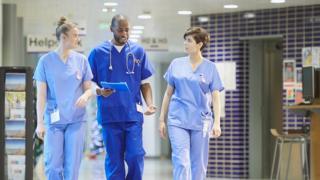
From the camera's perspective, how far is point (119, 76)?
552cm

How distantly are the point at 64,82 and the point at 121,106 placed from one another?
50 centimetres

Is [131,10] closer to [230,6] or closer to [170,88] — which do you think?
[230,6]

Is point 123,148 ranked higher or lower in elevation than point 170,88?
lower

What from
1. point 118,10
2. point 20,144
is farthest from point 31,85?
point 118,10

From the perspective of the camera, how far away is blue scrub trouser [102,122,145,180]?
17.9ft

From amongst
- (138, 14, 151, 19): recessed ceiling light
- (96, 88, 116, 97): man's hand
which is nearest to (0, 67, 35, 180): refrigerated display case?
(96, 88, 116, 97): man's hand

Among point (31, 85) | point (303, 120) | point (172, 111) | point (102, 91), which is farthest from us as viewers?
point (303, 120)

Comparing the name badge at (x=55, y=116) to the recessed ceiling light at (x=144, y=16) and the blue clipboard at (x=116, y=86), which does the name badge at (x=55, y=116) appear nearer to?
the blue clipboard at (x=116, y=86)

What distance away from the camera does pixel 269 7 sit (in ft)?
41.1

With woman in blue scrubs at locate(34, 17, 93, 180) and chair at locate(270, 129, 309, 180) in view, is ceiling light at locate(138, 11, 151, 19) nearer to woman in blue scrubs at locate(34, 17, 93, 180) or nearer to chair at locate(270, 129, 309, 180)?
chair at locate(270, 129, 309, 180)

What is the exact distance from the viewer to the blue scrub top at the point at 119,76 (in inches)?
215

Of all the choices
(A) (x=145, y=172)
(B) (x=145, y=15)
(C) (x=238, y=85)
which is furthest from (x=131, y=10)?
(A) (x=145, y=172)

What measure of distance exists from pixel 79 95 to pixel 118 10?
7775 millimetres

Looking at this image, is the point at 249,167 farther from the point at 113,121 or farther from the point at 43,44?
the point at 113,121
